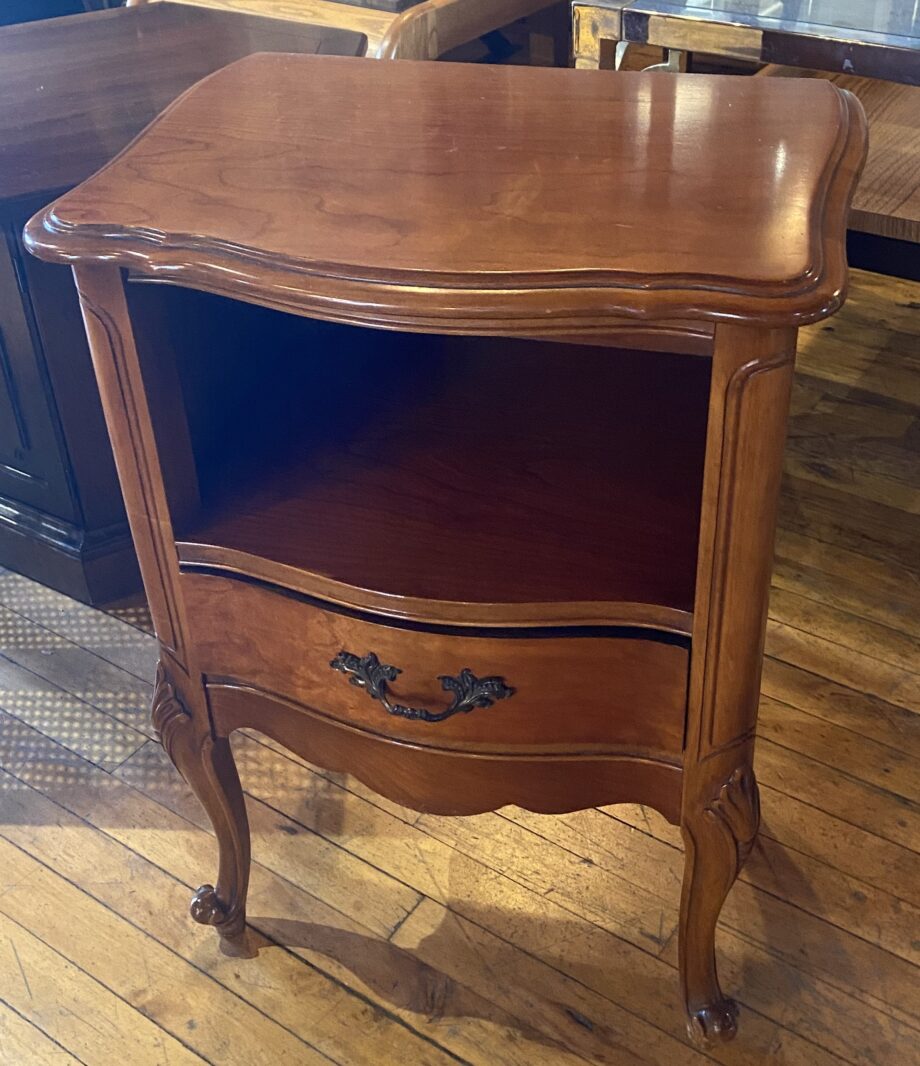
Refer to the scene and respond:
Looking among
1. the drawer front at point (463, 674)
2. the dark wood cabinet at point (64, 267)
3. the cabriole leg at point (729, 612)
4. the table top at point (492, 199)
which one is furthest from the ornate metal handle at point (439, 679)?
the dark wood cabinet at point (64, 267)

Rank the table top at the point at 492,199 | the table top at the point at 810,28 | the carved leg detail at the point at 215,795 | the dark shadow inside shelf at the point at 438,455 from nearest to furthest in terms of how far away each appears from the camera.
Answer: the table top at the point at 492,199 < the dark shadow inside shelf at the point at 438,455 < the carved leg detail at the point at 215,795 < the table top at the point at 810,28

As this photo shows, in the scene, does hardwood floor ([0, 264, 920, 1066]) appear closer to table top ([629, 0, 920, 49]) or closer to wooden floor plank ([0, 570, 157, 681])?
wooden floor plank ([0, 570, 157, 681])

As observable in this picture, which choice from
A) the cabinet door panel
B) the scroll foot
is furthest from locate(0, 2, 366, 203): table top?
the scroll foot

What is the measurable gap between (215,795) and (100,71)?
3.79 ft

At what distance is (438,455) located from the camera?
0.97 meters

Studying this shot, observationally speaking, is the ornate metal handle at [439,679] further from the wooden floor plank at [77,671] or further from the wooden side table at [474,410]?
the wooden floor plank at [77,671]

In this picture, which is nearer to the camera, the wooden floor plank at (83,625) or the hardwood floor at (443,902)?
the hardwood floor at (443,902)

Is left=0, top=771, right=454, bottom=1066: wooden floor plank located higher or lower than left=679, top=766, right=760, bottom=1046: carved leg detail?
lower

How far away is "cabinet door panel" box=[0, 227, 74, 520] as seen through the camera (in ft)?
5.03

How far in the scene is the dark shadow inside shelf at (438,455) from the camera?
870 millimetres

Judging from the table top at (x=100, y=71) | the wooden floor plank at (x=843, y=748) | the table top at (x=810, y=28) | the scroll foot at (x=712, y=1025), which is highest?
the table top at (x=810, y=28)

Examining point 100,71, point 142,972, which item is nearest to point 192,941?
point 142,972

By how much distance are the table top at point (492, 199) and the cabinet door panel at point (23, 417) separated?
2.11 ft

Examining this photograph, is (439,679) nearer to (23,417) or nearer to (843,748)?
(843,748)
